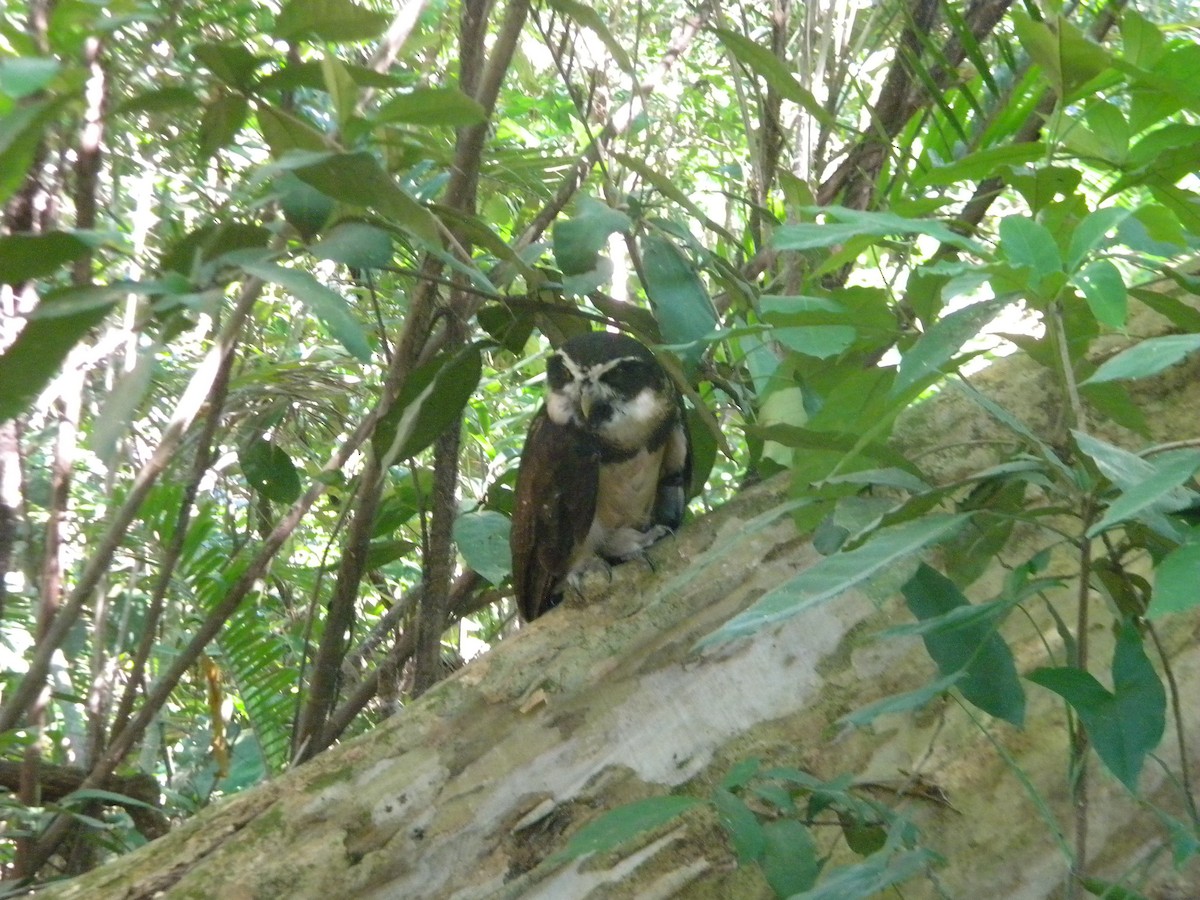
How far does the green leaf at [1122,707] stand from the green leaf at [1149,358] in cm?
27

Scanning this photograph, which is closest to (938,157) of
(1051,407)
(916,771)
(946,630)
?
(1051,407)

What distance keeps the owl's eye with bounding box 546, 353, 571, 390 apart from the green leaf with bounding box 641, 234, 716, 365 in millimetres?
665

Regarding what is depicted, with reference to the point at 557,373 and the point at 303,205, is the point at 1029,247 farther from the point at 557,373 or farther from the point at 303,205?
the point at 557,373

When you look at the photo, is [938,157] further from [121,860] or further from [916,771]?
[121,860]

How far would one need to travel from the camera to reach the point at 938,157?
241 cm

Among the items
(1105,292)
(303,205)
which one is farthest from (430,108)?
(1105,292)

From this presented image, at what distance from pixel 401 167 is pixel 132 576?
1.52 metres

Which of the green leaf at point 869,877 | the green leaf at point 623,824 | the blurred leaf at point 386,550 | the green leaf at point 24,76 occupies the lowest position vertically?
the green leaf at point 869,877

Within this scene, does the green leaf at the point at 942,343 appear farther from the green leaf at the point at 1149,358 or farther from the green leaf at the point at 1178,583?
the green leaf at the point at 1178,583

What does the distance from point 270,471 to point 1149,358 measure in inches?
83.3

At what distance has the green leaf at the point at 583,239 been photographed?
1.79m

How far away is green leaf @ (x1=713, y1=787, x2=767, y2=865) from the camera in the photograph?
1.07 meters

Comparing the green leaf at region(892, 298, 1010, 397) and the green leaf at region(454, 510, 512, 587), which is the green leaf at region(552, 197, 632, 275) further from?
the green leaf at region(892, 298, 1010, 397)

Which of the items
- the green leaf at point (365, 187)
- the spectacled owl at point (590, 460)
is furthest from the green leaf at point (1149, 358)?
the spectacled owl at point (590, 460)
